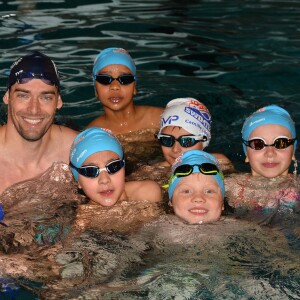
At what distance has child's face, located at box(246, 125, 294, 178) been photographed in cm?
755

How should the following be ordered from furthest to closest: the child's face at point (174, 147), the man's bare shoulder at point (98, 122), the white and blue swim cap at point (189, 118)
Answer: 1. the man's bare shoulder at point (98, 122)
2. the white and blue swim cap at point (189, 118)
3. the child's face at point (174, 147)

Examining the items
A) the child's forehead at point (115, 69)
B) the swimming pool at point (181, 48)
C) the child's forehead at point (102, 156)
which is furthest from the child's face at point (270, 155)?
the child's forehead at point (115, 69)

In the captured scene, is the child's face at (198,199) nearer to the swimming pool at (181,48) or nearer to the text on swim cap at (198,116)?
the text on swim cap at (198,116)

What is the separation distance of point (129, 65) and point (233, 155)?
144 centimetres

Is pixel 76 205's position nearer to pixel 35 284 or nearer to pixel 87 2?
pixel 35 284

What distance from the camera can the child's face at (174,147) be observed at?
8008 millimetres

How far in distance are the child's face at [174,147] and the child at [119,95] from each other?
90 cm

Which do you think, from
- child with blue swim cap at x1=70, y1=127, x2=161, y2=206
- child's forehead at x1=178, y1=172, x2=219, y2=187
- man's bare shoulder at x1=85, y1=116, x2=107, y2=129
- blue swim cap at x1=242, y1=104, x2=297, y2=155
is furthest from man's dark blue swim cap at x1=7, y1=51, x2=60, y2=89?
blue swim cap at x1=242, y1=104, x2=297, y2=155

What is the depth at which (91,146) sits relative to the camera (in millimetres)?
7203

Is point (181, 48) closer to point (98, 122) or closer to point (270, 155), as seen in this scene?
point (98, 122)

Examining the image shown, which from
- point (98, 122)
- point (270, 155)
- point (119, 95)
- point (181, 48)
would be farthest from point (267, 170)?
point (181, 48)

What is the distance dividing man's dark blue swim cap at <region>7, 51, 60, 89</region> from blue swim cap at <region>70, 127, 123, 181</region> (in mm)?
599

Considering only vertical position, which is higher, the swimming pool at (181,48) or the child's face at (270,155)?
the swimming pool at (181,48)

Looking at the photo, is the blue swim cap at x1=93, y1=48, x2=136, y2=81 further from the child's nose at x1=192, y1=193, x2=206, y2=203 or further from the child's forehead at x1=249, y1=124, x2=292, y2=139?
the child's nose at x1=192, y1=193, x2=206, y2=203
